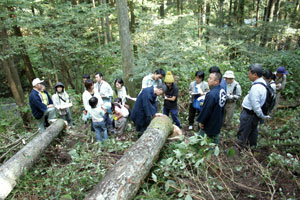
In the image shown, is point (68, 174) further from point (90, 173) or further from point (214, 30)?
point (214, 30)

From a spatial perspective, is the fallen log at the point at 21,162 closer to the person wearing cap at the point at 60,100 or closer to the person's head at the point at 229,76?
the person wearing cap at the point at 60,100

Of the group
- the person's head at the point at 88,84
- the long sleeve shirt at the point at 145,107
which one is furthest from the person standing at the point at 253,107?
the person's head at the point at 88,84

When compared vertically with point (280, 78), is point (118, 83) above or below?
above

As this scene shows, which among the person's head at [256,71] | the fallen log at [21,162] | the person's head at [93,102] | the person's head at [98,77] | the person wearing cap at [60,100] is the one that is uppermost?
the person's head at [256,71]

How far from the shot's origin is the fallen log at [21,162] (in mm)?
3059

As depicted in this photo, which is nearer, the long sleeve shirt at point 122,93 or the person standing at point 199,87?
the person standing at point 199,87

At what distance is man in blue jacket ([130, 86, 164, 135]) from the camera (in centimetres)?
425

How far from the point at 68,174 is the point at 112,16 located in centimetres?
1409

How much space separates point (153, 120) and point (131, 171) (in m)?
1.75

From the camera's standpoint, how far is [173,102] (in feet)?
17.2

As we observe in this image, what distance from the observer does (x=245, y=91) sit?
810cm

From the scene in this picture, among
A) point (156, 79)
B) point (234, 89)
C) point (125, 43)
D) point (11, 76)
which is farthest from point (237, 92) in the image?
Result: point (11, 76)

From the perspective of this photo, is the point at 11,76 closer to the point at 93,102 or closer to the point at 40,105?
the point at 40,105

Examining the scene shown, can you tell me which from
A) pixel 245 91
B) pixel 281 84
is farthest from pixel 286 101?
pixel 281 84
